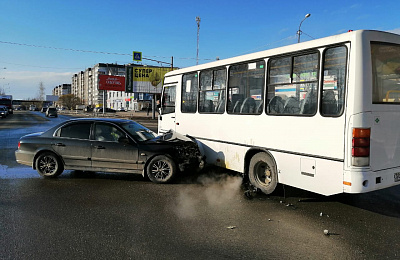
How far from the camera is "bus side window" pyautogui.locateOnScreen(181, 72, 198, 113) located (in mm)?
7941

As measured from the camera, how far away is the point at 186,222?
4559 mm

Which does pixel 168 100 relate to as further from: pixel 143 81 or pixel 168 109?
pixel 143 81

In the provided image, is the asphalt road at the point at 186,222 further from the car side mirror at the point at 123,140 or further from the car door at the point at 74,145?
the car side mirror at the point at 123,140

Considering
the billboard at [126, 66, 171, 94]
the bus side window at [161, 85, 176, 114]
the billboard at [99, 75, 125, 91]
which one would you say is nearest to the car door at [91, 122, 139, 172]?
the bus side window at [161, 85, 176, 114]

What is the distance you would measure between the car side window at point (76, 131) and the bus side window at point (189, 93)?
262cm

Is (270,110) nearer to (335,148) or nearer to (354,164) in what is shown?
(335,148)

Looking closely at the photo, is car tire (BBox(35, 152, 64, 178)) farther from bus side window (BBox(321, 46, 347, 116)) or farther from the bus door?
bus side window (BBox(321, 46, 347, 116))

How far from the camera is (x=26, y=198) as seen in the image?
5.65 metres

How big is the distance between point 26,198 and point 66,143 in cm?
177

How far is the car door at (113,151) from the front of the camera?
22.4 ft

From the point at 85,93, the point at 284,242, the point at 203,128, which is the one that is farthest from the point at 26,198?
the point at 85,93

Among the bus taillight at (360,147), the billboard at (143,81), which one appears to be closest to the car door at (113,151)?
the bus taillight at (360,147)

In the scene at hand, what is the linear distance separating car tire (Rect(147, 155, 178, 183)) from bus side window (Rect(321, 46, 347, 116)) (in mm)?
3489

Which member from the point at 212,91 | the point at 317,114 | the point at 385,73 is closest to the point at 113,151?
the point at 212,91
